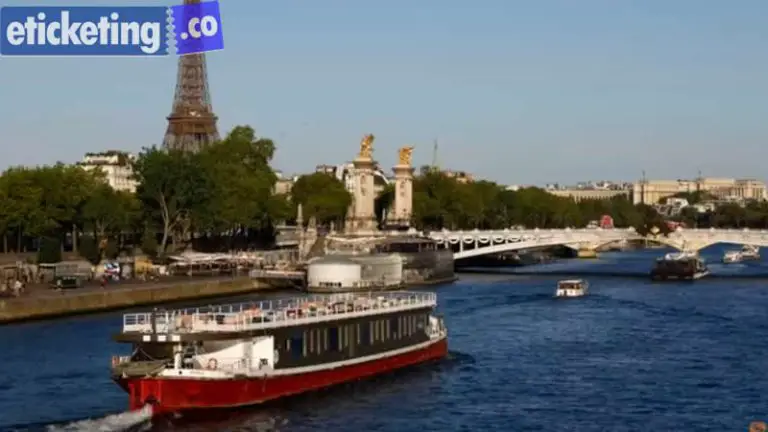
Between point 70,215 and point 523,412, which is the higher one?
point 70,215

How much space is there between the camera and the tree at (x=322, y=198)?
333 feet

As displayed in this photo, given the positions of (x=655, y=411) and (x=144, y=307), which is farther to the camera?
(x=144, y=307)

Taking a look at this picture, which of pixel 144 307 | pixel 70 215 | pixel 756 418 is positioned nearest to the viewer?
pixel 756 418

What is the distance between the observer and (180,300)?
187ft

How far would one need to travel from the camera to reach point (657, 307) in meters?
54.7

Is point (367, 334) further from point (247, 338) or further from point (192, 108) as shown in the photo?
point (192, 108)

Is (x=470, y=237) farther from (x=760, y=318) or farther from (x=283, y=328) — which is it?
(x=283, y=328)

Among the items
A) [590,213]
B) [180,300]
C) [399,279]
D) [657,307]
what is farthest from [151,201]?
[590,213]

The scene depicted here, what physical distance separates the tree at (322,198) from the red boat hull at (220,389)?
223 feet

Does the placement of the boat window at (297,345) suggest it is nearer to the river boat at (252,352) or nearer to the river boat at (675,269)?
the river boat at (252,352)

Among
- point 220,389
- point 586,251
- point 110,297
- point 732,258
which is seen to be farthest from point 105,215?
point 586,251

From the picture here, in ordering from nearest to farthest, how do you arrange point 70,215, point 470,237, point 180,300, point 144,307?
point 144,307, point 180,300, point 70,215, point 470,237

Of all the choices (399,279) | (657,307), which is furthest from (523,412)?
(399,279)

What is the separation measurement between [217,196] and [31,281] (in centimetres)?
1959
